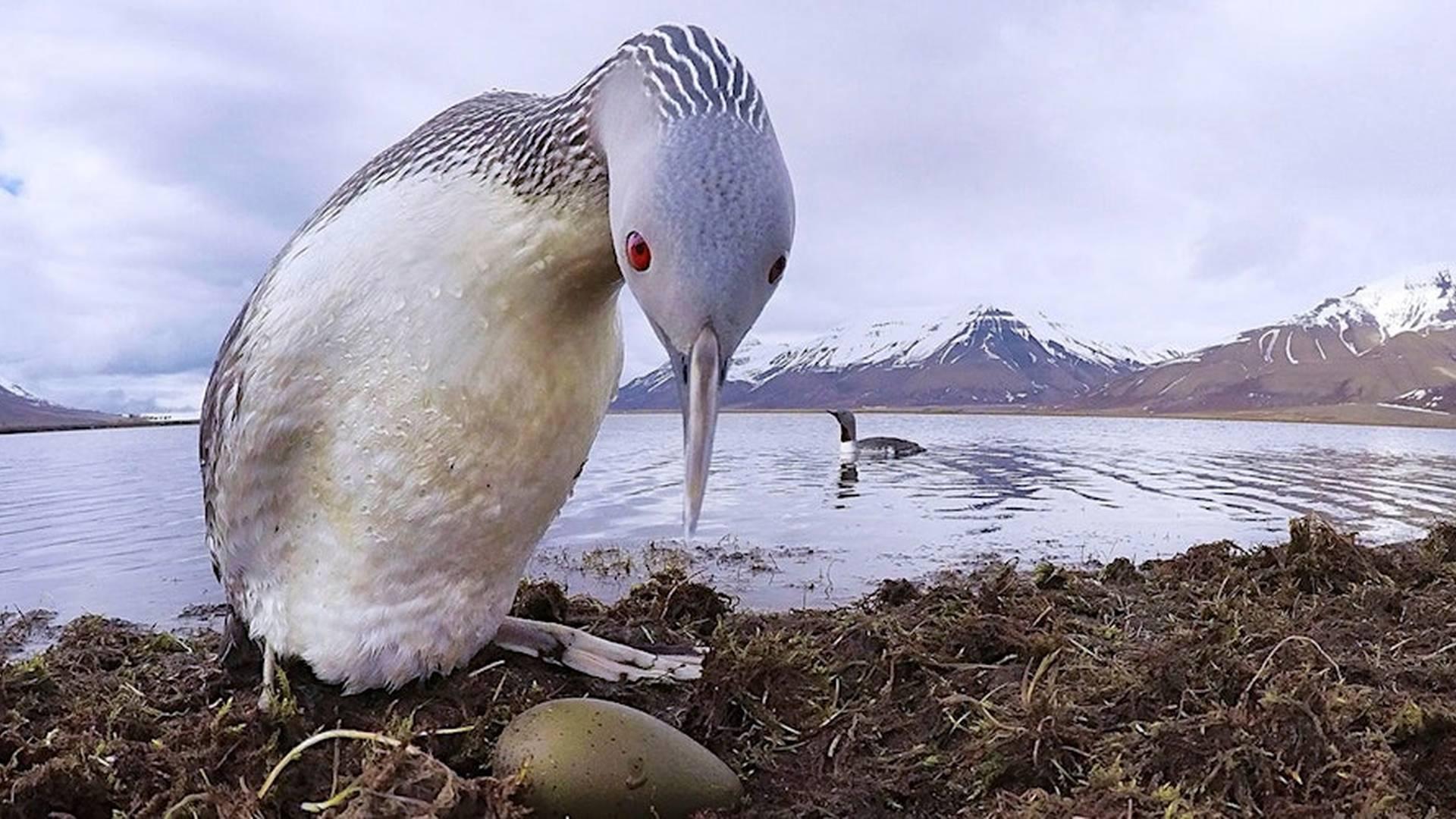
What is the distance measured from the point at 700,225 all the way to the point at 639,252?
0.67ft

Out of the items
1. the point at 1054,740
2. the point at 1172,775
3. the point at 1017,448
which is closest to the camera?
the point at 1172,775

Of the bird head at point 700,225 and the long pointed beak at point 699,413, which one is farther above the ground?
the bird head at point 700,225

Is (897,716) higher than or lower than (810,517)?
higher

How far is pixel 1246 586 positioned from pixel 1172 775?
126 inches

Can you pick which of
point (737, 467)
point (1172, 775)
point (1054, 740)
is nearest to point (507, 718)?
point (1054, 740)

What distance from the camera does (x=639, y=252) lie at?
2.39m

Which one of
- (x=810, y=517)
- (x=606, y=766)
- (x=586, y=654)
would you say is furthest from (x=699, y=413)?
(x=810, y=517)

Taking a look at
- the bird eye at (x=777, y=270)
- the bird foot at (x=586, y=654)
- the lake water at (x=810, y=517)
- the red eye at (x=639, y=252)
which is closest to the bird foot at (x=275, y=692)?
the bird foot at (x=586, y=654)

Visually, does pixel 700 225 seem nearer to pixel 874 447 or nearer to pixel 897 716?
pixel 897 716

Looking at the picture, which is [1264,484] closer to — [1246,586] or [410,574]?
[1246,586]

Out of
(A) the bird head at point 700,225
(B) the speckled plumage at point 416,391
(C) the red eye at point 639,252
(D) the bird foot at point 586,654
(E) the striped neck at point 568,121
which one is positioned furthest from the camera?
(D) the bird foot at point 586,654

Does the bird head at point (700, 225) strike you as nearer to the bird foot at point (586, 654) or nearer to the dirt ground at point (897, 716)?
the dirt ground at point (897, 716)

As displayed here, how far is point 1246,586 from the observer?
556 cm

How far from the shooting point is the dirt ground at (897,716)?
2668 millimetres
